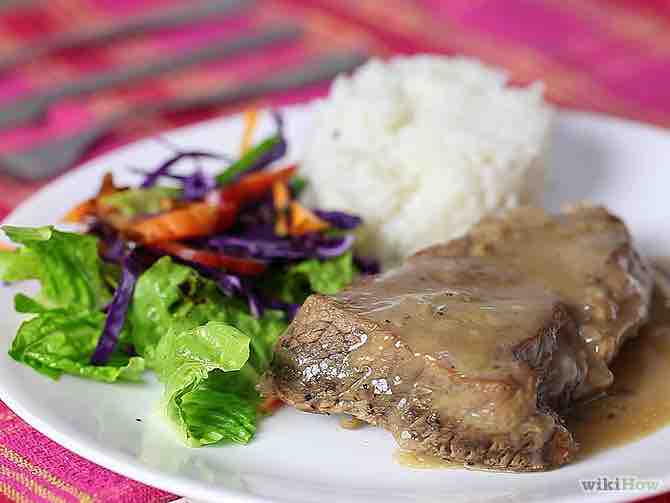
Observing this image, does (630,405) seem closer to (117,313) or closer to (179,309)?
(179,309)

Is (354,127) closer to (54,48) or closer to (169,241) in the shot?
(169,241)

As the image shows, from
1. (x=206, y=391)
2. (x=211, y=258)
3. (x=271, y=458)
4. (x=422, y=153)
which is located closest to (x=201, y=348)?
(x=206, y=391)

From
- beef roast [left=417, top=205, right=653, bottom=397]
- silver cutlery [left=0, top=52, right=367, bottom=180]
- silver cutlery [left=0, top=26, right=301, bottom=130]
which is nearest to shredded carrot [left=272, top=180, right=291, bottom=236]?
beef roast [left=417, top=205, right=653, bottom=397]

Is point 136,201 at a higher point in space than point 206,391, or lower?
higher

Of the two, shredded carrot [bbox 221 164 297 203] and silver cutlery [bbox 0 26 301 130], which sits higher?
shredded carrot [bbox 221 164 297 203]

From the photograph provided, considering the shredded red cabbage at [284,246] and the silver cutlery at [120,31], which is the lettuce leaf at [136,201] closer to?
the shredded red cabbage at [284,246]

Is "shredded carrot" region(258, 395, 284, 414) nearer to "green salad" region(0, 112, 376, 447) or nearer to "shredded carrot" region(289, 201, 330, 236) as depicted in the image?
"green salad" region(0, 112, 376, 447)
